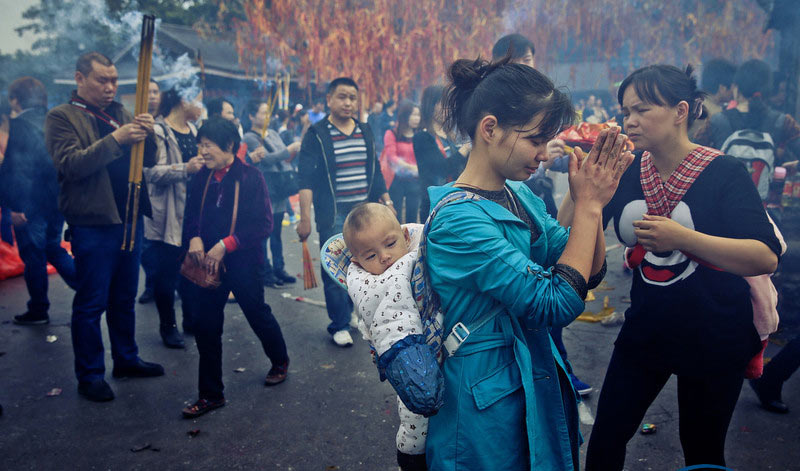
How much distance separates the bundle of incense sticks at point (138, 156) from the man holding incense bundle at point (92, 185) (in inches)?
2.0

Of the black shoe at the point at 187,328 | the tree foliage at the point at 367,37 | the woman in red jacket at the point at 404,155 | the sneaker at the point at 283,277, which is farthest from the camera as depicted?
the tree foliage at the point at 367,37

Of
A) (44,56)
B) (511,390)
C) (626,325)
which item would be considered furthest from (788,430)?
(44,56)

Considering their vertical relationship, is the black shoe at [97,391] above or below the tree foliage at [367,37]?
below

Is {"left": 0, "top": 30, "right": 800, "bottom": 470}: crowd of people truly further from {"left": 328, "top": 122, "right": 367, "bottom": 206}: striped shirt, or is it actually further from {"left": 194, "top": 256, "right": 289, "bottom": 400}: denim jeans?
{"left": 328, "top": 122, "right": 367, "bottom": 206}: striped shirt

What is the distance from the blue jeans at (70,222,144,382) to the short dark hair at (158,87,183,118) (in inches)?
65.1

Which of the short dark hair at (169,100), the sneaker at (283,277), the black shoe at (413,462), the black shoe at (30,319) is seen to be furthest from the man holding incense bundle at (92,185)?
the black shoe at (413,462)

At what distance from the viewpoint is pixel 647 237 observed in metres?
2.06

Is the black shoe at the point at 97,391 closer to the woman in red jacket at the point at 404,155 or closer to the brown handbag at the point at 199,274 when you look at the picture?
the brown handbag at the point at 199,274

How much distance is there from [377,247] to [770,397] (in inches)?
127

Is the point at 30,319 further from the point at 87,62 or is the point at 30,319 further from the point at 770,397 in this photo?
the point at 770,397

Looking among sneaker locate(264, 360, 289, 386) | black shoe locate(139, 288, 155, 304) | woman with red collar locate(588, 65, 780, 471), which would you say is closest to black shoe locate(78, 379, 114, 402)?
sneaker locate(264, 360, 289, 386)

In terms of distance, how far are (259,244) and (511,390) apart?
8.87 ft

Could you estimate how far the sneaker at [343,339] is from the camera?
496 cm

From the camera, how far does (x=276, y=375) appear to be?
4.30 m
